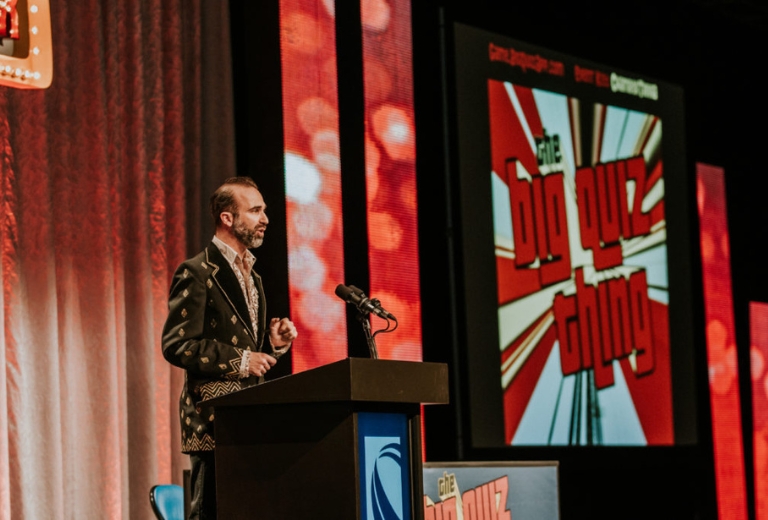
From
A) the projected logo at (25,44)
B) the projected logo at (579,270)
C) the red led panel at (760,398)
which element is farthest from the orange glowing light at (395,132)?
the red led panel at (760,398)

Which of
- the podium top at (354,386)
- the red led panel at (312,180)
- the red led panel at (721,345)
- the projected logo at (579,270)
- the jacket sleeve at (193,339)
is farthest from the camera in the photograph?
the red led panel at (721,345)

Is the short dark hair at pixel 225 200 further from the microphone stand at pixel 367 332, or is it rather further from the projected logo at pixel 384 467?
the projected logo at pixel 384 467

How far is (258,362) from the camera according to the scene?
2.58m

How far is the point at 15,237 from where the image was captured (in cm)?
397

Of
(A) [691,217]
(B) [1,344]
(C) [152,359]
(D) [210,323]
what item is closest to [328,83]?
(C) [152,359]

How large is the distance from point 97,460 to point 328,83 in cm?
175

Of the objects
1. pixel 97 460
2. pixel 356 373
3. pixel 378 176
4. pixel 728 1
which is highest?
pixel 728 1

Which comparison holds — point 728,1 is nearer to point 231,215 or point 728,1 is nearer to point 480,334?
point 480,334

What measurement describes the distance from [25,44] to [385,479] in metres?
2.02

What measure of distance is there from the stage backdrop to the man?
1419mm

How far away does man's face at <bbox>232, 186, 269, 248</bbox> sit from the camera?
2.75 meters

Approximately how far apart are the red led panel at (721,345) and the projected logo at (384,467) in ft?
15.2

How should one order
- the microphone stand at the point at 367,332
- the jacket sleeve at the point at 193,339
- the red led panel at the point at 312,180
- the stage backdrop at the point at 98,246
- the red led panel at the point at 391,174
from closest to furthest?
the microphone stand at the point at 367,332, the jacket sleeve at the point at 193,339, the stage backdrop at the point at 98,246, the red led panel at the point at 312,180, the red led panel at the point at 391,174

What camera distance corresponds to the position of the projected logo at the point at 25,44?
3459 millimetres
